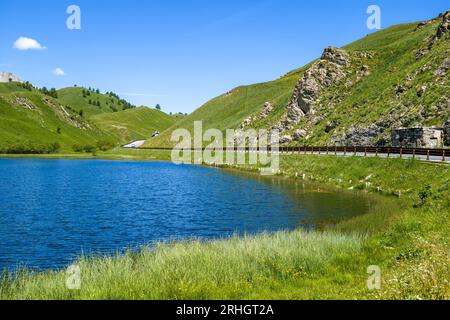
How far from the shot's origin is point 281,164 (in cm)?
7844

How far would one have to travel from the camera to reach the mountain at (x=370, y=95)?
223ft

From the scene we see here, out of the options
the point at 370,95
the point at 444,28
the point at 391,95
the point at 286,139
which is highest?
the point at 444,28

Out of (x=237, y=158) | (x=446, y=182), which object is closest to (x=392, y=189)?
(x=446, y=182)

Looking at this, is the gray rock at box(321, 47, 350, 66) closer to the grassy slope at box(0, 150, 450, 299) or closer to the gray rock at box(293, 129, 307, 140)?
the gray rock at box(293, 129, 307, 140)

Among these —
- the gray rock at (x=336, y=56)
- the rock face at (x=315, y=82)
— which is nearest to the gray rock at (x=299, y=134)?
the rock face at (x=315, y=82)

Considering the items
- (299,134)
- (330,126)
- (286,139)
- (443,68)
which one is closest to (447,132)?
(443,68)

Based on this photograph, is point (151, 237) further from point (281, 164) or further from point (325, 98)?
point (325, 98)

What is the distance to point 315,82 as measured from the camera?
116m

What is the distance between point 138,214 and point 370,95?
68.1 m

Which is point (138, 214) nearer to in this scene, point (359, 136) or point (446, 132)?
point (446, 132)

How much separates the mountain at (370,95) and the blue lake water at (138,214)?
2500cm

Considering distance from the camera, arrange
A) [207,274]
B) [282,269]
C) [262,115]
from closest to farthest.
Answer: [207,274], [282,269], [262,115]

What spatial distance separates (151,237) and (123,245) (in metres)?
2.76

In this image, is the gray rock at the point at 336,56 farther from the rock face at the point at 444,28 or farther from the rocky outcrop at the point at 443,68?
the rocky outcrop at the point at 443,68
